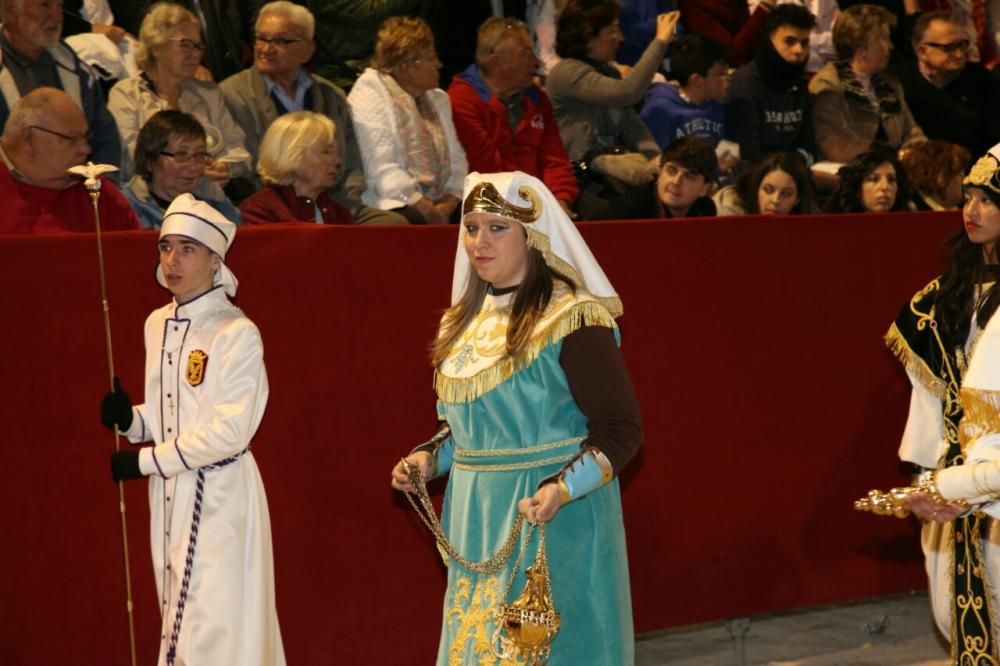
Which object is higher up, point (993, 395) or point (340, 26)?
point (340, 26)

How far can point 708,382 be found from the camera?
6.91 metres

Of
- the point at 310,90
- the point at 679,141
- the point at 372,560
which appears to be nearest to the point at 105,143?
the point at 310,90

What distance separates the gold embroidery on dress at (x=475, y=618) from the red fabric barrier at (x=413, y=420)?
1.43m

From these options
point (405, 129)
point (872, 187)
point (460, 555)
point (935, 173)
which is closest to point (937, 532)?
point (460, 555)

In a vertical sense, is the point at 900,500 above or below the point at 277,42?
below

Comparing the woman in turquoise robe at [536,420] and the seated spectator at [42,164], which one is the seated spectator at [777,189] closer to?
the woman in turquoise robe at [536,420]

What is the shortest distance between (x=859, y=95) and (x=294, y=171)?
4629 millimetres

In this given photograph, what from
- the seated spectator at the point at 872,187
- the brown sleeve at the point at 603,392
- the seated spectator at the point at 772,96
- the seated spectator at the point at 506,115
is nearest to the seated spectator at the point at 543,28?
the seated spectator at the point at 772,96

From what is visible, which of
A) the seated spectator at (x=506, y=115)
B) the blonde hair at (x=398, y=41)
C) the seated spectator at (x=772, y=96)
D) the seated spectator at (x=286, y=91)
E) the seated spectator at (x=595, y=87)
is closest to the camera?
the seated spectator at (x=286, y=91)

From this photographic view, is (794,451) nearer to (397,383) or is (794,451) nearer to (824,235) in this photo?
(824,235)

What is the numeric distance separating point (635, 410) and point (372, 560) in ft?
6.53

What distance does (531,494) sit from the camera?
4.62 meters

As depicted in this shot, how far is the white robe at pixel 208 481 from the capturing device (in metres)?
5.12

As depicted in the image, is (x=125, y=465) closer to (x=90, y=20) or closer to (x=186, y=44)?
(x=186, y=44)
